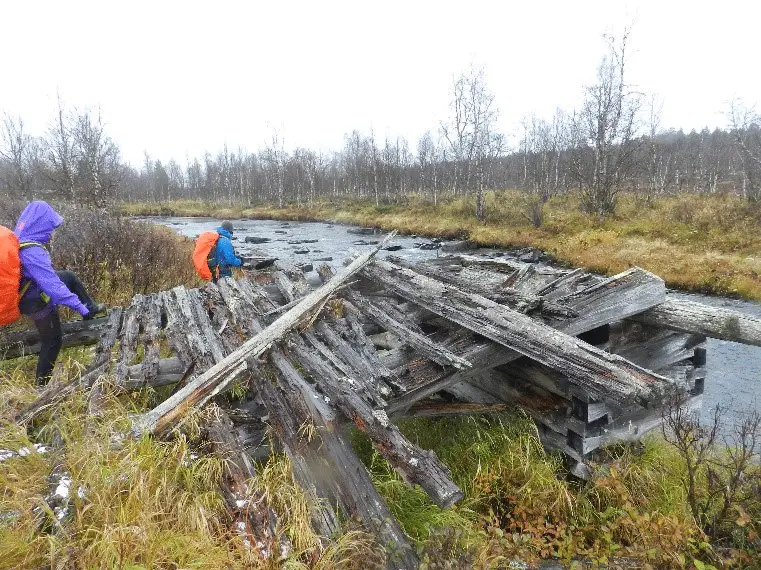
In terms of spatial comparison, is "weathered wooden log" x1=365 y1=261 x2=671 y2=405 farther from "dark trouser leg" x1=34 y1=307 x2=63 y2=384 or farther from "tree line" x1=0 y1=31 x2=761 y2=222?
"tree line" x1=0 y1=31 x2=761 y2=222

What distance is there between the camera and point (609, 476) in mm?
3920

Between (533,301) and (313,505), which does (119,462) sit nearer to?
(313,505)

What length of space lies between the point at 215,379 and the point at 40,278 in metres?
2.25

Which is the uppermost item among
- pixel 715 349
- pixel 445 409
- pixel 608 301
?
pixel 608 301

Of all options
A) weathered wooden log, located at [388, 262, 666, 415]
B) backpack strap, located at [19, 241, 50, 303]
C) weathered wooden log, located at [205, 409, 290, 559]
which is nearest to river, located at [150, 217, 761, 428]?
weathered wooden log, located at [388, 262, 666, 415]

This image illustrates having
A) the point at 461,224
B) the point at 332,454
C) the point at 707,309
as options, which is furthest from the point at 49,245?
the point at 461,224

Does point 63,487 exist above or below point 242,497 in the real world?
above

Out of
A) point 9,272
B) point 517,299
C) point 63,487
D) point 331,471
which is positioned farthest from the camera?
point 517,299

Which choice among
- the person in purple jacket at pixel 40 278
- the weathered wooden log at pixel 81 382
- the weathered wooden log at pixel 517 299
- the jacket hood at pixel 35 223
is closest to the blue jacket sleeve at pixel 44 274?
the person in purple jacket at pixel 40 278

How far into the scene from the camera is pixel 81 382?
147 inches

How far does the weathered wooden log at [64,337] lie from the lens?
4953 millimetres

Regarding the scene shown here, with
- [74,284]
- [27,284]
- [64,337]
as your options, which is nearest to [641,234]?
[74,284]

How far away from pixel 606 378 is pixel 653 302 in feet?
5.51

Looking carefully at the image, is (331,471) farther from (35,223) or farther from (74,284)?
(74,284)
